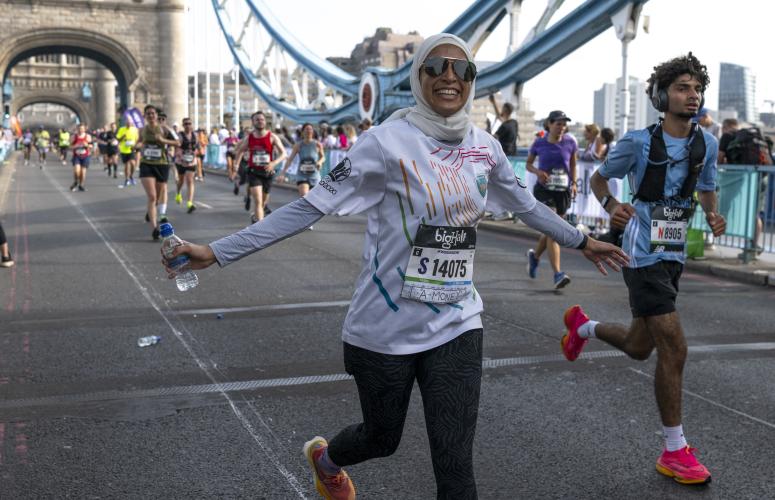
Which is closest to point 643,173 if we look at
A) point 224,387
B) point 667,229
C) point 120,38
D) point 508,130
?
point 667,229

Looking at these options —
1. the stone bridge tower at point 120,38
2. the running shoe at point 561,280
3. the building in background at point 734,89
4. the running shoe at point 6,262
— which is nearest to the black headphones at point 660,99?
the running shoe at point 561,280

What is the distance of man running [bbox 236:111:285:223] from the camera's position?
1412 centimetres

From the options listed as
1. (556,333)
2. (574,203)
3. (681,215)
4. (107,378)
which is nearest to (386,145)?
(681,215)

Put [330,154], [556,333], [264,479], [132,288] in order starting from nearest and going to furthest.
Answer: [264,479], [556,333], [132,288], [330,154]

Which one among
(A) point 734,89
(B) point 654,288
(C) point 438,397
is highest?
(A) point 734,89

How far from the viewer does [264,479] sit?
12.5 feet

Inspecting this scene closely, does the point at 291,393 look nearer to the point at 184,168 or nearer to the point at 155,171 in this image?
the point at 155,171

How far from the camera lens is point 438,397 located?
2.88 meters

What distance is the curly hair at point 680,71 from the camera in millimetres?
4141

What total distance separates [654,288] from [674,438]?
0.66 m

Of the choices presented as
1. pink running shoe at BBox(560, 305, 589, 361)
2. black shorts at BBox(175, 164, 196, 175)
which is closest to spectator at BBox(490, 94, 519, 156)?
black shorts at BBox(175, 164, 196, 175)

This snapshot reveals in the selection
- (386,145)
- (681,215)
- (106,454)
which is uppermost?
(386,145)

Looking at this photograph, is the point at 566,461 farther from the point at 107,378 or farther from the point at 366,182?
the point at 107,378

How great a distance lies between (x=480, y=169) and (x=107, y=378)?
10.5 ft
